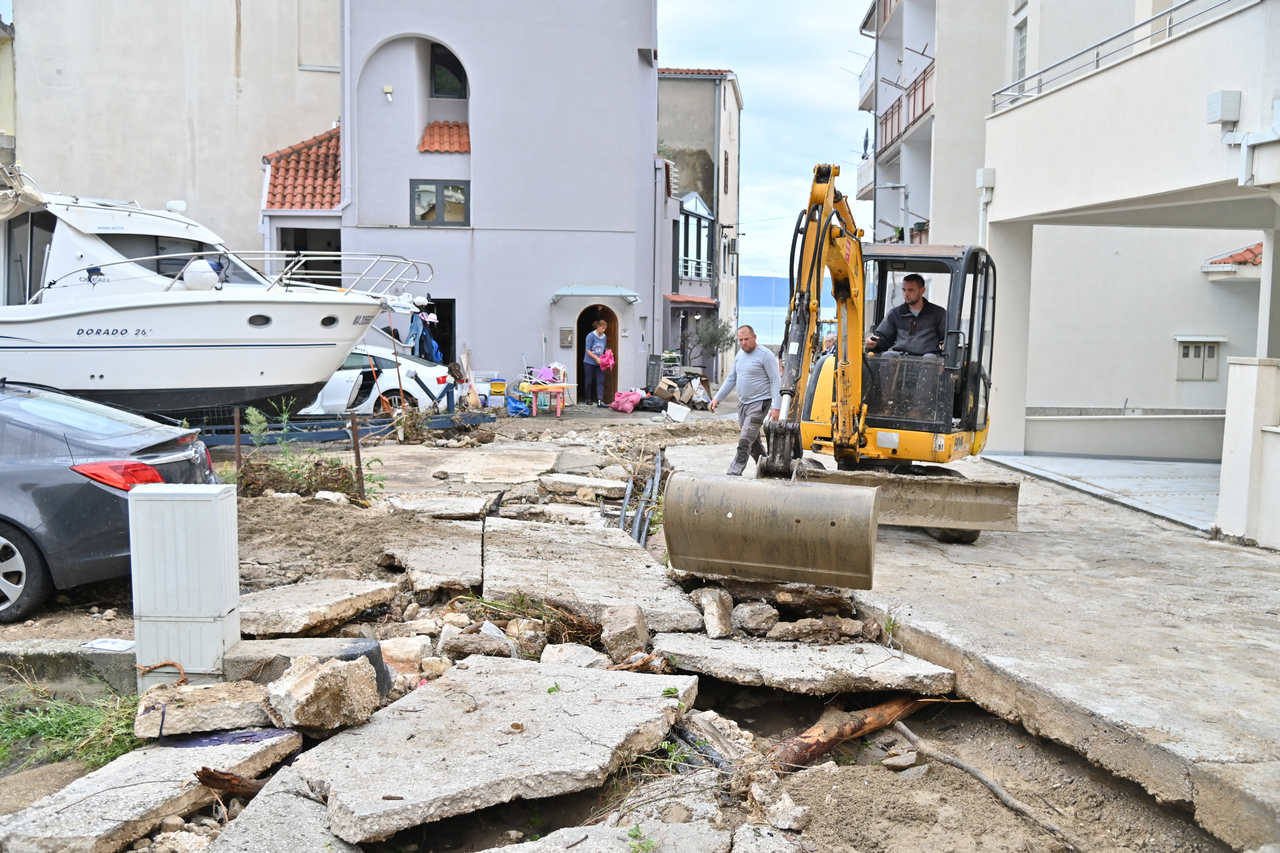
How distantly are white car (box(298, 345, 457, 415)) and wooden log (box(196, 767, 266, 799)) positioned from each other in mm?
13440

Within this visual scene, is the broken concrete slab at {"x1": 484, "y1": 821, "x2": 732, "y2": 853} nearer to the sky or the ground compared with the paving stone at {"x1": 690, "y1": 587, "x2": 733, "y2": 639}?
nearer to the ground

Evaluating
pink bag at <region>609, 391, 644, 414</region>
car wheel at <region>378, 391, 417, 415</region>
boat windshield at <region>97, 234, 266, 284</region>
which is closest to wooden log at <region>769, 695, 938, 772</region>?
boat windshield at <region>97, 234, 266, 284</region>

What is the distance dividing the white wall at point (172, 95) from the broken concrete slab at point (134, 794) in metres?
24.3

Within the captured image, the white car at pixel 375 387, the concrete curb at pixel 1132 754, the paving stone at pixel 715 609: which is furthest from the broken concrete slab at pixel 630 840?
the white car at pixel 375 387

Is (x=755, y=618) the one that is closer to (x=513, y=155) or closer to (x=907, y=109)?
(x=513, y=155)

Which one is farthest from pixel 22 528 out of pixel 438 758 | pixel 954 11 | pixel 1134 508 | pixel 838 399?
pixel 954 11

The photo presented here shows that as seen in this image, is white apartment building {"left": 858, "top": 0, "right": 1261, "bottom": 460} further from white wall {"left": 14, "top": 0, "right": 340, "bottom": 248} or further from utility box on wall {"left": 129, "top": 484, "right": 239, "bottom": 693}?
white wall {"left": 14, "top": 0, "right": 340, "bottom": 248}

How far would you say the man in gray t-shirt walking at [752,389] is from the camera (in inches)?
444

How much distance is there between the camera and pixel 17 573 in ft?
20.6

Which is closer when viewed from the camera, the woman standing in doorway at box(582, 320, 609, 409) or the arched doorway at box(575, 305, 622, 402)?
the woman standing in doorway at box(582, 320, 609, 409)

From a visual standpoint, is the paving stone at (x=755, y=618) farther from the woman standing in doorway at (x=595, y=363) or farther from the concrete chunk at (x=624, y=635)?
the woman standing in doorway at (x=595, y=363)

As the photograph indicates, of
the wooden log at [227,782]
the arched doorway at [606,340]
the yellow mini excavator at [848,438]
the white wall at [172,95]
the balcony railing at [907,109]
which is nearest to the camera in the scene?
the wooden log at [227,782]

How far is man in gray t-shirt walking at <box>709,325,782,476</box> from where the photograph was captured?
444 inches

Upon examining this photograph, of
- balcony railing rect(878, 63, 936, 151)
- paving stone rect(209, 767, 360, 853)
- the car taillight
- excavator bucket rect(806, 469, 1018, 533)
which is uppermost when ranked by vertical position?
balcony railing rect(878, 63, 936, 151)
